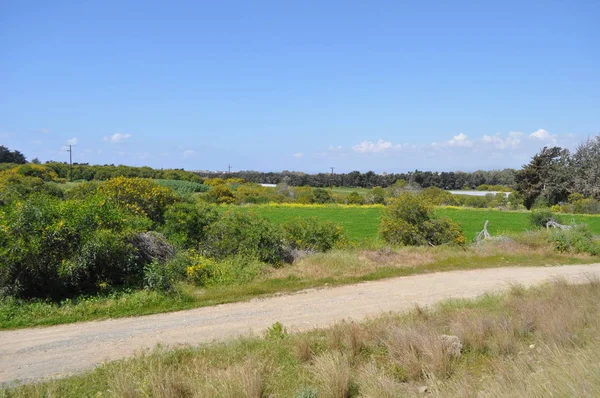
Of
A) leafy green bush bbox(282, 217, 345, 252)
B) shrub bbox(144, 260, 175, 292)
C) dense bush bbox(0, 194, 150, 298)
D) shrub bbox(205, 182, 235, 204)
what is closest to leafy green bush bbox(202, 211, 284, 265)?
leafy green bush bbox(282, 217, 345, 252)

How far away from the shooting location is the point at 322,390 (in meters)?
5.14

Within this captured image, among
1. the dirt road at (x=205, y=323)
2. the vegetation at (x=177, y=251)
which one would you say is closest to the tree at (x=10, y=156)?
Answer: the vegetation at (x=177, y=251)

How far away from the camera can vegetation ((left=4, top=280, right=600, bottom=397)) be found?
4.63 metres

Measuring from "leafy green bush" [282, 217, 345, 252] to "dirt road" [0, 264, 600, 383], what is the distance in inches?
171

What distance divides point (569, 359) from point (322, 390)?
3043 mm

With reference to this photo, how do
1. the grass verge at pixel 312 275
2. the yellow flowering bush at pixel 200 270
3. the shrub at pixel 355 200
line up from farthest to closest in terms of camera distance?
1. the shrub at pixel 355 200
2. the yellow flowering bush at pixel 200 270
3. the grass verge at pixel 312 275

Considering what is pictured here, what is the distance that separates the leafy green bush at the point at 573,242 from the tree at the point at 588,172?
50071mm

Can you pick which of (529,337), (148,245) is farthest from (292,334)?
(148,245)

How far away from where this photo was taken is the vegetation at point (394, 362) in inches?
182

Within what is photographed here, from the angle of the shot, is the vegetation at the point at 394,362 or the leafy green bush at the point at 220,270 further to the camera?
the leafy green bush at the point at 220,270

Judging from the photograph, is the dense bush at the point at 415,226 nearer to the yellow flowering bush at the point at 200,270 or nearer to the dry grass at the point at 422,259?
the dry grass at the point at 422,259

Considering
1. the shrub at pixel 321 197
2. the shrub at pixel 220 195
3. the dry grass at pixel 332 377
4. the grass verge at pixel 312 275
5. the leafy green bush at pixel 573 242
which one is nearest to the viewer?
the dry grass at pixel 332 377

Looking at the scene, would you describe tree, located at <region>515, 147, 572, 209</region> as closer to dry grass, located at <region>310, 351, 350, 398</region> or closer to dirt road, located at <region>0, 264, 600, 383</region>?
dirt road, located at <region>0, 264, 600, 383</region>

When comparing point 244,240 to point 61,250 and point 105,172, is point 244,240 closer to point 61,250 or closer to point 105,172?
point 61,250
